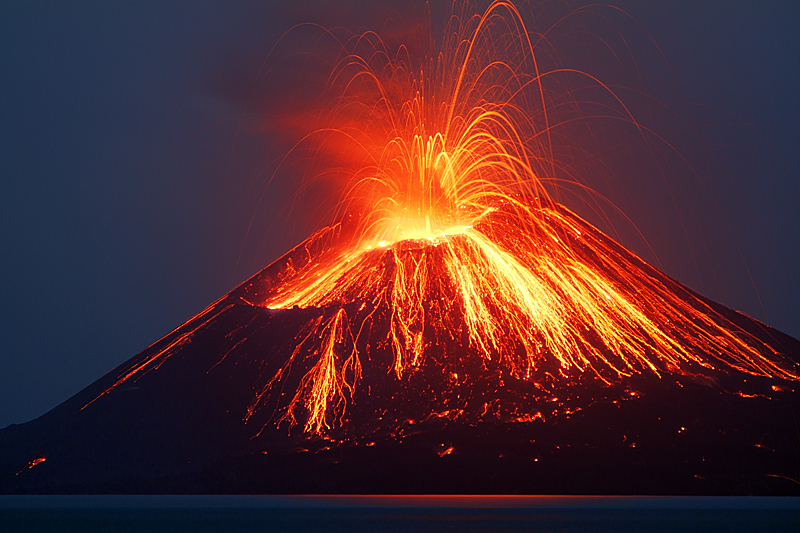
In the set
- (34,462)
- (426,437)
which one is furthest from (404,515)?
(34,462)

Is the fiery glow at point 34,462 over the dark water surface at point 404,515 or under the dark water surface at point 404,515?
over

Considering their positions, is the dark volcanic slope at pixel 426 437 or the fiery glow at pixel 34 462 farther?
the fiery glow at pixel 34 462

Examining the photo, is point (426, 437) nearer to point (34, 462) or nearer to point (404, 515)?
point (404, 515)

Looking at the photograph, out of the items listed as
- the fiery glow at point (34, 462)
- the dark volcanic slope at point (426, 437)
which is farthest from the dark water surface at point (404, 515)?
the fiery glow at point (34, 462)

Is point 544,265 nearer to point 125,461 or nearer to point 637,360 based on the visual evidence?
point 637,360

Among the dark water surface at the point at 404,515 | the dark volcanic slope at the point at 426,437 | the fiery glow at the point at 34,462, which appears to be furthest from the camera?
the fiery glow at the point at 34,462

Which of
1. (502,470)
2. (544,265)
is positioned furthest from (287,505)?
(544,265)

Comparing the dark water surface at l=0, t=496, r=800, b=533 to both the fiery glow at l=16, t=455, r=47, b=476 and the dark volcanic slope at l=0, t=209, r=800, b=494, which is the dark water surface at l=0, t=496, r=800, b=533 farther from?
the fiery glow at l=16, t=455, r=47, b=476

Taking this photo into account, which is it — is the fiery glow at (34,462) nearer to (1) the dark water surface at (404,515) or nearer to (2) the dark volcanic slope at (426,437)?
(2) the dark volcanic slope at (426,437)
